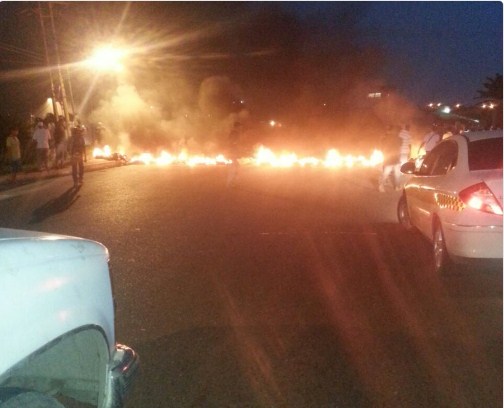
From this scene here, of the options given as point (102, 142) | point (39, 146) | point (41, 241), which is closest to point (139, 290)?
point (41, 241)

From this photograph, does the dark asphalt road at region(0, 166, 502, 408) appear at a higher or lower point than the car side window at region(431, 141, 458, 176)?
lower

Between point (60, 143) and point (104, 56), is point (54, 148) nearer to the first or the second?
point (60, 143)

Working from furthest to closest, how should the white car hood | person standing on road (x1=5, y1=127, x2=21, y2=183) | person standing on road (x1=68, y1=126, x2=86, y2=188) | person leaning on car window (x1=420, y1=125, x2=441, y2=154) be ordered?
person standing on road (x1=5, y1=127, x2=21, y2=183)
person standing on road (x1=68, y1=126, x2=86, y2=188)
person leaning on car window (x1=420, y1=125, x2=441, y2=154)
the white car hood

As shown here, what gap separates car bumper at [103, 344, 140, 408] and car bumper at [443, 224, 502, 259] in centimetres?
457

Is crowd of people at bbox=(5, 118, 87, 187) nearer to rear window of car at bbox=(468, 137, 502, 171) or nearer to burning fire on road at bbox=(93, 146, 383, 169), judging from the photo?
burning fire on road at bbox=(93, 146, 383, 169)

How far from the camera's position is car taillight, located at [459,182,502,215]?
732cm

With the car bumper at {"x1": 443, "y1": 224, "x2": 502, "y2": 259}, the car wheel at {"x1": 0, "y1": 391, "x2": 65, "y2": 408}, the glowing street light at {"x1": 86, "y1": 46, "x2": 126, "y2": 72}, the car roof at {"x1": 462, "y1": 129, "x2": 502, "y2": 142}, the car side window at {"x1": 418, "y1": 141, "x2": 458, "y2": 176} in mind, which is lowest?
the car bumper at {"x1": 443, "y1": 224, "x2": 502, "y2": 259}

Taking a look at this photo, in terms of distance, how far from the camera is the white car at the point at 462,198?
24.1 ft

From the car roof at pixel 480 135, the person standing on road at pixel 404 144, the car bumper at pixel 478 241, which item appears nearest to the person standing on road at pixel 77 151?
the person standing on road at pixel 404 144

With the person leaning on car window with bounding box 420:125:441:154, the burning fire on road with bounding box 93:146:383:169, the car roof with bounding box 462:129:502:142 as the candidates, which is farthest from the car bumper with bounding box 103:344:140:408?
the burning fire on road with bounding box 93:146:383:169

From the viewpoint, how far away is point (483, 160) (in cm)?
809

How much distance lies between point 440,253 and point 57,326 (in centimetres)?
595

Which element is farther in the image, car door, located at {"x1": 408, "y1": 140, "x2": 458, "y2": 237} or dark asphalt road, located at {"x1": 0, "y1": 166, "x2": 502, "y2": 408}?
car door, located at {"x1": 408, "y1": 140, "x2": 458, "y2": 237}

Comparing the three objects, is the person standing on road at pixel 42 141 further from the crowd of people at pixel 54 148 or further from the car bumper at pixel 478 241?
the car bumper at pixel 478 241
